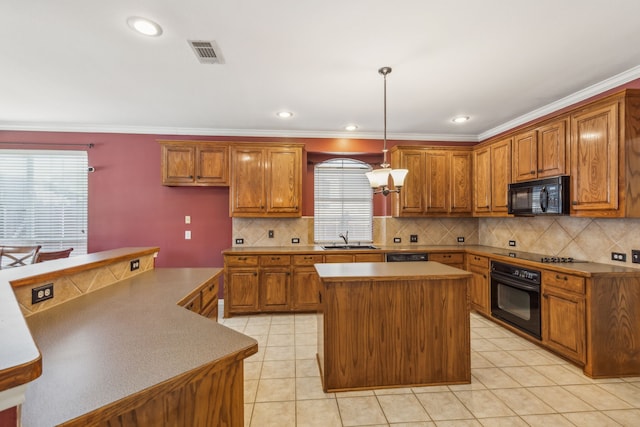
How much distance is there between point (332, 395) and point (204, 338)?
1.43m

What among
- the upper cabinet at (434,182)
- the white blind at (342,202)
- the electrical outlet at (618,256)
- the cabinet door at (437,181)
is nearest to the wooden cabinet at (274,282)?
the white blind at (342,202)

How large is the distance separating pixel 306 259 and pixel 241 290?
928mm

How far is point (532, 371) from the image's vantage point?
247 centimetres

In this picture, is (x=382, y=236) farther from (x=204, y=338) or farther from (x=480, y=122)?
(x=204, y=338)

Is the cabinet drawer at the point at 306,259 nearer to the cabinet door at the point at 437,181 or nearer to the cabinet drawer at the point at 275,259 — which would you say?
the cabinet drawer at the point at 275,259

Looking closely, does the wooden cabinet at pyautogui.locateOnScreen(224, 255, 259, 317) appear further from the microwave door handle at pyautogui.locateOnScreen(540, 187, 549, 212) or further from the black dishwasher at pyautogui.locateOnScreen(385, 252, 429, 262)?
the microwave door handle at pyautogui.locateOnScreen(540, 187, 549, 212)

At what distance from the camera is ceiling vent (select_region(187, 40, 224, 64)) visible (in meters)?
2.15

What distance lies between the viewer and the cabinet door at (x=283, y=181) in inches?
159

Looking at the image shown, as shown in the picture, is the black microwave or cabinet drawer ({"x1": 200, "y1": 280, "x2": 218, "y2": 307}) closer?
cabinet drawer ({"x1": 200, "y1": 280, "x2": 218, "y2": 307})

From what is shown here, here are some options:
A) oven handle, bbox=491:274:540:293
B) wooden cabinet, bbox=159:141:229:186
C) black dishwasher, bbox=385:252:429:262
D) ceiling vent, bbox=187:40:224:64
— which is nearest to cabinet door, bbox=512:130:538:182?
oven handle, bbox=491:274:540:293

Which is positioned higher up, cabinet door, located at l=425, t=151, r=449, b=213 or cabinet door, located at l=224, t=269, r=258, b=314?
cabinet door, located at l=425, t=151, r=449, b=213

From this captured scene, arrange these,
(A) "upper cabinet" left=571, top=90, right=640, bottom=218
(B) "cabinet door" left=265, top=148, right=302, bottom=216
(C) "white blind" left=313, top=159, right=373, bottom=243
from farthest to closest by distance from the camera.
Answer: (C) "white blind" left=313, top=159, right=373, bottom=243 < (B) "cabinet door" left=265, top=148, right=302, bottom=216 < (A) "upper cabinet" left=571, top=90, right=640, bottom=218

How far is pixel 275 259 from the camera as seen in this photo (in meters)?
3.82

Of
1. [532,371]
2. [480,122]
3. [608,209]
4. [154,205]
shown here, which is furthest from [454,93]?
[154,205]
